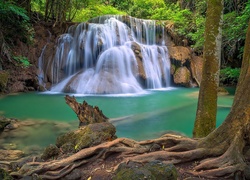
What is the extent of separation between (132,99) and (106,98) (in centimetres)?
130

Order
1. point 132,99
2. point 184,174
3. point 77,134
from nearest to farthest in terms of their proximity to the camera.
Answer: point 184,174, point 77,134, point 132,99

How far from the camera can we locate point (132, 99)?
13.5 meters

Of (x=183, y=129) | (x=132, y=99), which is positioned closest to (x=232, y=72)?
(x=132, y=99)

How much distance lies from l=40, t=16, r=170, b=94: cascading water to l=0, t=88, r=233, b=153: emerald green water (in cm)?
195

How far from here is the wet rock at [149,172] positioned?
292 cm

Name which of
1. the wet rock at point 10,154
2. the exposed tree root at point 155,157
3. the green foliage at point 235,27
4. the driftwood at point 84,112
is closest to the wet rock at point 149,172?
the exposed tree root at point 155,157

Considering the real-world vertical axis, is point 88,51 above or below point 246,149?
above

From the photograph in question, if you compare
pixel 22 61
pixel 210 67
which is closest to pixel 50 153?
pixel 210 67

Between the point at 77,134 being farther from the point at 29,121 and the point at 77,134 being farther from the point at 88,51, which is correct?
the point at 88,51

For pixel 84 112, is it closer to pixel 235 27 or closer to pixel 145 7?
pixel 235 27

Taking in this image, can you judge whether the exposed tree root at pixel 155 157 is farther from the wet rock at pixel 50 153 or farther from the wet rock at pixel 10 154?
the wet rock at pixel 10 154

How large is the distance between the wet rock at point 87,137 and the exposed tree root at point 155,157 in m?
0.48

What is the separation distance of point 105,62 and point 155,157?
45.4ft

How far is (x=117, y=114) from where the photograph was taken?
10.2 m
